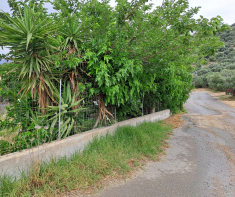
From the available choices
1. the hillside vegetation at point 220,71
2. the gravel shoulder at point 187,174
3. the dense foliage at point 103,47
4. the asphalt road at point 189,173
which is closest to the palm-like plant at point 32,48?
the dense foliage at point 103,47

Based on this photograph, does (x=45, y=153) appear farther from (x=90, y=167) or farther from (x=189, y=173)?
(x=189, y=173)

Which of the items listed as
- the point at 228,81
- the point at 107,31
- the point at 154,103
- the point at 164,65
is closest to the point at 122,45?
the point at 107,31

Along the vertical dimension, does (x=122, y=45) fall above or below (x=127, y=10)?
below

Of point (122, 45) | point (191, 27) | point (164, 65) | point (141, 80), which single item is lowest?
point (141, 80)

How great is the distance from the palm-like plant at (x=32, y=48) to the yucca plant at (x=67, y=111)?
31cm

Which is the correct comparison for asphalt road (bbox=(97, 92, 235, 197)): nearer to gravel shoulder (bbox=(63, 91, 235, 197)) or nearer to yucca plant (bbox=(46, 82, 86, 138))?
gravel shoulder (bbox=(63, 91, 235, 197))

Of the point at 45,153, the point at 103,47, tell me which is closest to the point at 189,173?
the point at 45,153

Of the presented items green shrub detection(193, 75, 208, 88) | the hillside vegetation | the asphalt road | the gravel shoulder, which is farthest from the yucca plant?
green shrub detection(193, 75, 208, 88)

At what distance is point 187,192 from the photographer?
3355 mm

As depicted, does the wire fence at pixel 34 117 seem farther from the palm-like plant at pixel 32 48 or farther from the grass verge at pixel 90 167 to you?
the grass verge at pixel 90 167

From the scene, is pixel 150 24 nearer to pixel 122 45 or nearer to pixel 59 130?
pixel 122 45

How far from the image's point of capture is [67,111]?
175 inches

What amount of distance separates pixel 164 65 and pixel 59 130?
3.45 m

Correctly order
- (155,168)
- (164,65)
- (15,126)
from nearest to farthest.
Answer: (15,126) < (155,168) < (164,65)
